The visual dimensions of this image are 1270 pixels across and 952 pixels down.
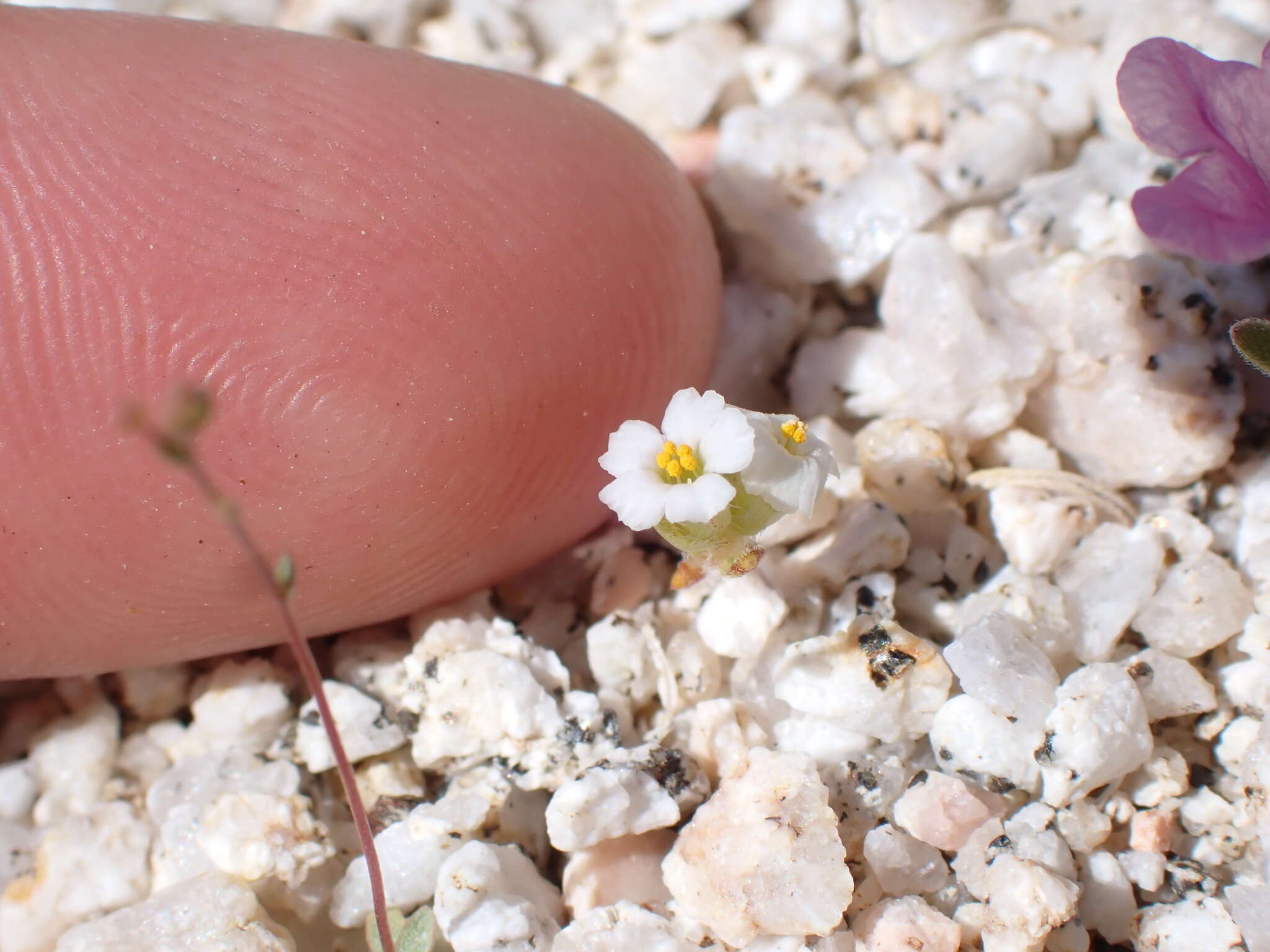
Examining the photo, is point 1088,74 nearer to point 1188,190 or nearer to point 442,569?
point 1188,190

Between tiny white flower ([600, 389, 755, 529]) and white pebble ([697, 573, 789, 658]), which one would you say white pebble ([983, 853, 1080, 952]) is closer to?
white pebble ([697, 573, 789, 658])

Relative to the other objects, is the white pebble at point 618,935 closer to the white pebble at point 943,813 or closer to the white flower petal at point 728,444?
the white pebble at point 943,813

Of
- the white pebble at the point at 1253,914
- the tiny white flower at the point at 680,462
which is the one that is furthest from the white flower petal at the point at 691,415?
the white pebble at the point at 1253,914

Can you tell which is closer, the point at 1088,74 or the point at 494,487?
the point at 494,487

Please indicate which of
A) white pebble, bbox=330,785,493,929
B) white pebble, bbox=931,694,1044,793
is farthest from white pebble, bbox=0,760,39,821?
A: white pebble, bbox=931,694,1044,793

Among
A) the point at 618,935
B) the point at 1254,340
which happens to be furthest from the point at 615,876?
the point at 1254,340

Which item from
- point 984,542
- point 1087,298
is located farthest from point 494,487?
point 1087,298

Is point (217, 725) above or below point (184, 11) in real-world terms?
below
